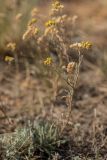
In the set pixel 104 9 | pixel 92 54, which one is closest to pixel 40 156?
pixel 92 54

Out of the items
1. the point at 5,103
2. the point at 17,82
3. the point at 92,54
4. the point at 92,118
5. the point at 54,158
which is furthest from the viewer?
the point at 92,54

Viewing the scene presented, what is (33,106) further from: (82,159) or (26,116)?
(82,159)

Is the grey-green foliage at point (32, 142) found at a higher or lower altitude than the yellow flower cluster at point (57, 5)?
lower

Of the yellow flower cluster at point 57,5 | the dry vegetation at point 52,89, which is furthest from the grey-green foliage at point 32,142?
the yellow flower cluster at point 57,5

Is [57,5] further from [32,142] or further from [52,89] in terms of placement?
[52,89]

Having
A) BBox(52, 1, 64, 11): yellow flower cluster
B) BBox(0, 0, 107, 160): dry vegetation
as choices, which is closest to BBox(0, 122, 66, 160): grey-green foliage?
BBox(0, 0, 107, 160): dry vegetation

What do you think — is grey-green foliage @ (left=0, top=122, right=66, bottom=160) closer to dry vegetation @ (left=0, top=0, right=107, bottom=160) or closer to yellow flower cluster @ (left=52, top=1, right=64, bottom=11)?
dry vegetation @ (left=0, top=0, right=107, bottom=160)

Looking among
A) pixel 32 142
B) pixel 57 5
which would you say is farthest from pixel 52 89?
pixel 57 5

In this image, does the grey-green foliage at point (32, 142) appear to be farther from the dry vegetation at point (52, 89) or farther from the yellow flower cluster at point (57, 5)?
the yellow flower cluster at point (57, 5)
